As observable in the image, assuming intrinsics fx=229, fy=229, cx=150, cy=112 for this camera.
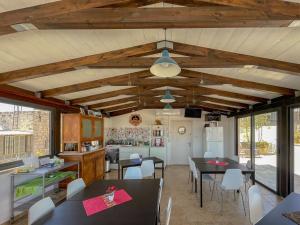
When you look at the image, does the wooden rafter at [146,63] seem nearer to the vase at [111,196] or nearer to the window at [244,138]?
the vase at [111,196]

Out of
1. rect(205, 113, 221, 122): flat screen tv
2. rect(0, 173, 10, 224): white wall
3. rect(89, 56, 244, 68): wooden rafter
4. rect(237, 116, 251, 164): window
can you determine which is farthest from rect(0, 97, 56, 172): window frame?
rect(205, 113, 221, 122): flat screen tv

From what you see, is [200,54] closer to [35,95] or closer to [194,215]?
[194,215]

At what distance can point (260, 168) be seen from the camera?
6.45 m

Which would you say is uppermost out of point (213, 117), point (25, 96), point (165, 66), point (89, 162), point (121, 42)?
point (121, 42)

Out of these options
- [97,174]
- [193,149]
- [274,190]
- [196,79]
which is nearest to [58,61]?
[196,79]

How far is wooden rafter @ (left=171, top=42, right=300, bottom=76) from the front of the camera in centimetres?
312

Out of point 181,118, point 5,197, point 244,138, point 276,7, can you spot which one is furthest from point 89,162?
point 276,7

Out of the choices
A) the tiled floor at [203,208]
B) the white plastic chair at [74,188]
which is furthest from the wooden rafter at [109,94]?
the white plastic chair at [74,188]

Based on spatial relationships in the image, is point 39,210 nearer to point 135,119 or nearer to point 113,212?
point 113,212

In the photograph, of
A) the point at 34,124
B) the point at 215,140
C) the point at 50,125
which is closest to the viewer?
the point at 34,124

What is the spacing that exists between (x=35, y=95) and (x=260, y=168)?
6049mm

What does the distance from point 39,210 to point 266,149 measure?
5670 mm

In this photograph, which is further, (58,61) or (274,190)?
(274,190)

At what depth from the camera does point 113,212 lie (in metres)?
2.23
